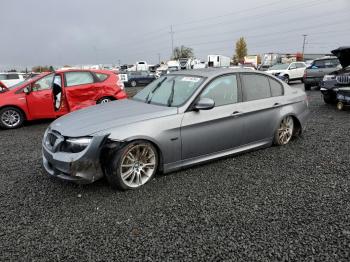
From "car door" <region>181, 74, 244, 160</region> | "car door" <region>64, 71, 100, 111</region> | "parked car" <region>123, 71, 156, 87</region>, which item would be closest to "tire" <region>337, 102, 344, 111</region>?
"car door" <region>181, 74, 244, 160</region>

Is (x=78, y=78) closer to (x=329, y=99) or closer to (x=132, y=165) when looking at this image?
(x=132, y=165)

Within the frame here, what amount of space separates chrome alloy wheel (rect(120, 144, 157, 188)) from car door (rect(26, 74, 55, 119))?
516 cm

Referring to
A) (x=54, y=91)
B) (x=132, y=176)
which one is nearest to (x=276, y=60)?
(x=54, y=91)

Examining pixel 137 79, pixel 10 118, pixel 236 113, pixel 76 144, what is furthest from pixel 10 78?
pixel 236 113

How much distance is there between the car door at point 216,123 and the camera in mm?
4086

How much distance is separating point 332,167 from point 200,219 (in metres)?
2.51

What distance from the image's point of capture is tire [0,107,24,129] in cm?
782

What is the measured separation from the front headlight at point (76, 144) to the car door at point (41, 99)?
16.0 feet

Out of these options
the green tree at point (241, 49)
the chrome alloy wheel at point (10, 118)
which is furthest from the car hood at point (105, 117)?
the green tree at point (241, 49)

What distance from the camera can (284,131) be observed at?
5.42 metres

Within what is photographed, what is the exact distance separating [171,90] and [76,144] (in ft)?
5.74

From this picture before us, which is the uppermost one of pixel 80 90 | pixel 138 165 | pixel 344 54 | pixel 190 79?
pixel 344 54

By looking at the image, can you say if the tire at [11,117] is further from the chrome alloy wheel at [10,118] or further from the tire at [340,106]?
the tire at [340,106]

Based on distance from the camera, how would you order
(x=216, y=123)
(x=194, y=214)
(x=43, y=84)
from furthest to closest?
(x=43, y=84) < (x=216, y=123) < (x=194, y=214)
